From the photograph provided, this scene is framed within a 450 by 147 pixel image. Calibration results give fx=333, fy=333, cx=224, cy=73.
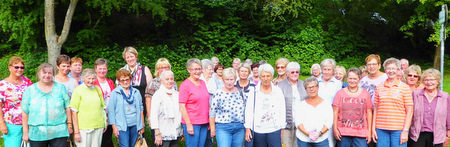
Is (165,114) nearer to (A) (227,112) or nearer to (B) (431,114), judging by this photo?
(A) (227,112)

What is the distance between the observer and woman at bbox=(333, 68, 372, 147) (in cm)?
419

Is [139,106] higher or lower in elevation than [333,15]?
lower

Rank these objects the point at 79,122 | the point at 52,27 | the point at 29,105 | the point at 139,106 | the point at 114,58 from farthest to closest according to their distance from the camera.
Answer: the point at 114,58
the point at 52,27
the point at 139,106
the point at 79,122
the point at 29,105

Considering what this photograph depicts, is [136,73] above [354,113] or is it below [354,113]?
above

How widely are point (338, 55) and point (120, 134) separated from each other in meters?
15.6

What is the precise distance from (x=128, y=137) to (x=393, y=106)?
11.5 ft

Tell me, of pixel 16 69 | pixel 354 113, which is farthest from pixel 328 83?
pixel 16 69

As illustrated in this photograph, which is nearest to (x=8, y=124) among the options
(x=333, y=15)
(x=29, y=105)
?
(x=29, y=105)

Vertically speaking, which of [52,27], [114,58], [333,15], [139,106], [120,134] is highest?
[333,15]

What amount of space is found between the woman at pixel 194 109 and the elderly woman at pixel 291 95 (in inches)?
44.9

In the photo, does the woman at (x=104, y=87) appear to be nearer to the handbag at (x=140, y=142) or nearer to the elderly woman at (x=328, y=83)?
the handbag at (x=140, y=142)

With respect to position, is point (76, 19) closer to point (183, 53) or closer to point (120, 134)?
point (183, 53)

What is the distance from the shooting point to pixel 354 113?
4.20 meters

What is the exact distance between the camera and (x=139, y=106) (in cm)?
469
